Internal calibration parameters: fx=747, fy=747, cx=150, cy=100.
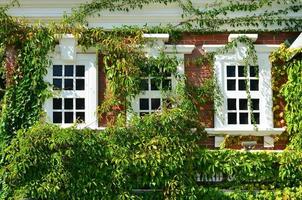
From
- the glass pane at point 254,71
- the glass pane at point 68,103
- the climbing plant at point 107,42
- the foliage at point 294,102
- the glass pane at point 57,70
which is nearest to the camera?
the climbing plant at point 107,42

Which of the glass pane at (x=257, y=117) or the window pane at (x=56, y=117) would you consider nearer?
the window pane at (x=56, y=117)

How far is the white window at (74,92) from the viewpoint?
1603 cm

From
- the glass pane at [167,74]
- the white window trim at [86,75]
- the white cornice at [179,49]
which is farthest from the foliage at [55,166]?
the white cornice at [179,49]

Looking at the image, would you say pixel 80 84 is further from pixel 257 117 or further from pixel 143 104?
pixel 257 117

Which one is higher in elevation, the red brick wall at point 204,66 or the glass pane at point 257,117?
the red brick wall at point 204,66

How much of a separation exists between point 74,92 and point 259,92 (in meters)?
4.07

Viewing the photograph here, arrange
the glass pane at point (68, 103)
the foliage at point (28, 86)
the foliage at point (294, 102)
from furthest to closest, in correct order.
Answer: the glass pane at point (68, 103)
the foliage at point (294, 102)
the foliage at point (28, 86)

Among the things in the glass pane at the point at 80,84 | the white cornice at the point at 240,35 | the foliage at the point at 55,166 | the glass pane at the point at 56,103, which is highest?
the white cornice at the point at 240,35

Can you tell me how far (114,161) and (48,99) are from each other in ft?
7.70

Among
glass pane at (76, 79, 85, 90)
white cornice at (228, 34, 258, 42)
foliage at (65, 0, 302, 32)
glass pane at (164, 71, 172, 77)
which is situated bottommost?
glass pane at (76, 79, 85, 90)

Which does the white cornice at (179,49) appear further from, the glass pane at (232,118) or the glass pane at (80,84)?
the glass pane at (80,84)

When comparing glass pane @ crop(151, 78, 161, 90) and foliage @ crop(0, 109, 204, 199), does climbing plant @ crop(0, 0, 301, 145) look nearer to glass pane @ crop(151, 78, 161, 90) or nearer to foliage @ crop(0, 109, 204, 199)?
glass pane @ crop(151, 78, 161, 90)

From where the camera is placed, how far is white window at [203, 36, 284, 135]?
16.2m

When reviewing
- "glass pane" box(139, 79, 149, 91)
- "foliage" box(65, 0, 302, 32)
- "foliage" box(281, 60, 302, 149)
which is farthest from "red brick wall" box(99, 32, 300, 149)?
"glass pane" box(139, 79, 149, 91)
